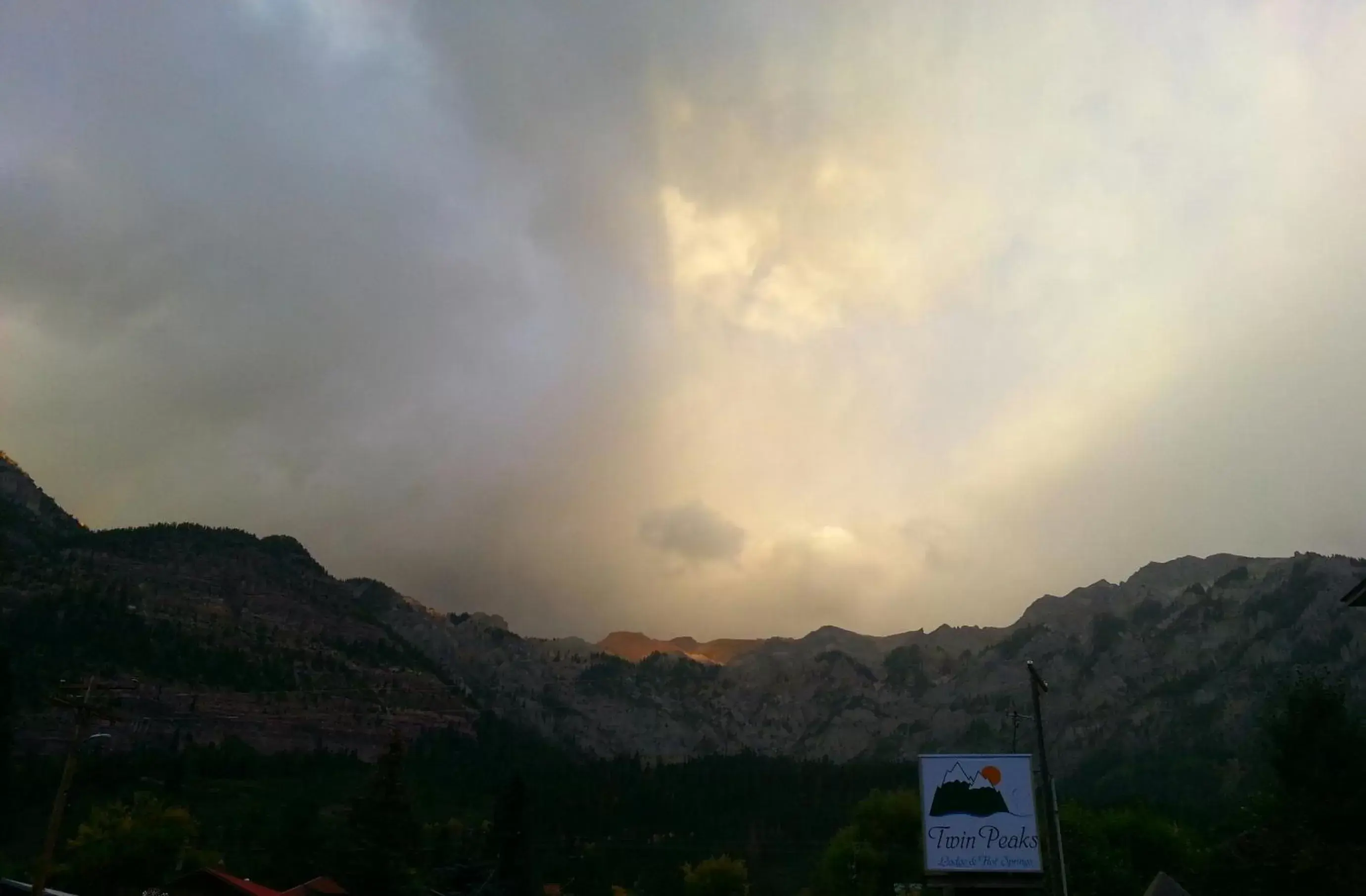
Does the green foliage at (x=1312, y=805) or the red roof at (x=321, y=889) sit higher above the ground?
the green foliage at (x=1312, y=805)

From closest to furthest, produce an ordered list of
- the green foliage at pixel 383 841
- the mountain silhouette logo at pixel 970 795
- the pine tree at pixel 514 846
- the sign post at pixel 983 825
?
the sign post at pixel 983 825 < the mountain silhouette logo at pixel 970 795 < the green foliage at pixel 383 841 < the pine tree at pixel 514 846

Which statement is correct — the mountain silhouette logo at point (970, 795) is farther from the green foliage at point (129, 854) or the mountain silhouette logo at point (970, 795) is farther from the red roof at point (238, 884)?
the green foliage at point (129, 854)

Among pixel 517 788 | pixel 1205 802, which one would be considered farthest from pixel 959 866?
pixel 1205 802

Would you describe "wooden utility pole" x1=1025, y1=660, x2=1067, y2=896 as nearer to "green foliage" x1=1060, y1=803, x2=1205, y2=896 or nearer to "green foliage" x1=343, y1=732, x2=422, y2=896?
A: "green foliage" x1=1060, y1=803, x2=1205, y2=896

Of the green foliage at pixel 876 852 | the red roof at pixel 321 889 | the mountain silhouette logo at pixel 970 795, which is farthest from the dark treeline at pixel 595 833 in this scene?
the mountain silhouette logo at pixel 970 795

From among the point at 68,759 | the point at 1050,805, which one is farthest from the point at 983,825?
the point at 68,759

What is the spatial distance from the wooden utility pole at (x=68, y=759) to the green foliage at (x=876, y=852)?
234ft

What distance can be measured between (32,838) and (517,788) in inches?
2704

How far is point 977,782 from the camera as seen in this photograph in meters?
48.2

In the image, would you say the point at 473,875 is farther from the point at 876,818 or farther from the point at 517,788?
the point at 876,818

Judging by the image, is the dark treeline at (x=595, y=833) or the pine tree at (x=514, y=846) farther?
the pine tree at (x=514, y=846)

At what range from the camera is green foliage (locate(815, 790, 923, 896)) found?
94.2m

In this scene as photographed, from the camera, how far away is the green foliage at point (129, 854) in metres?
79.1

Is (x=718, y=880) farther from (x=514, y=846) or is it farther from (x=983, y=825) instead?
(x=983, y=825)
